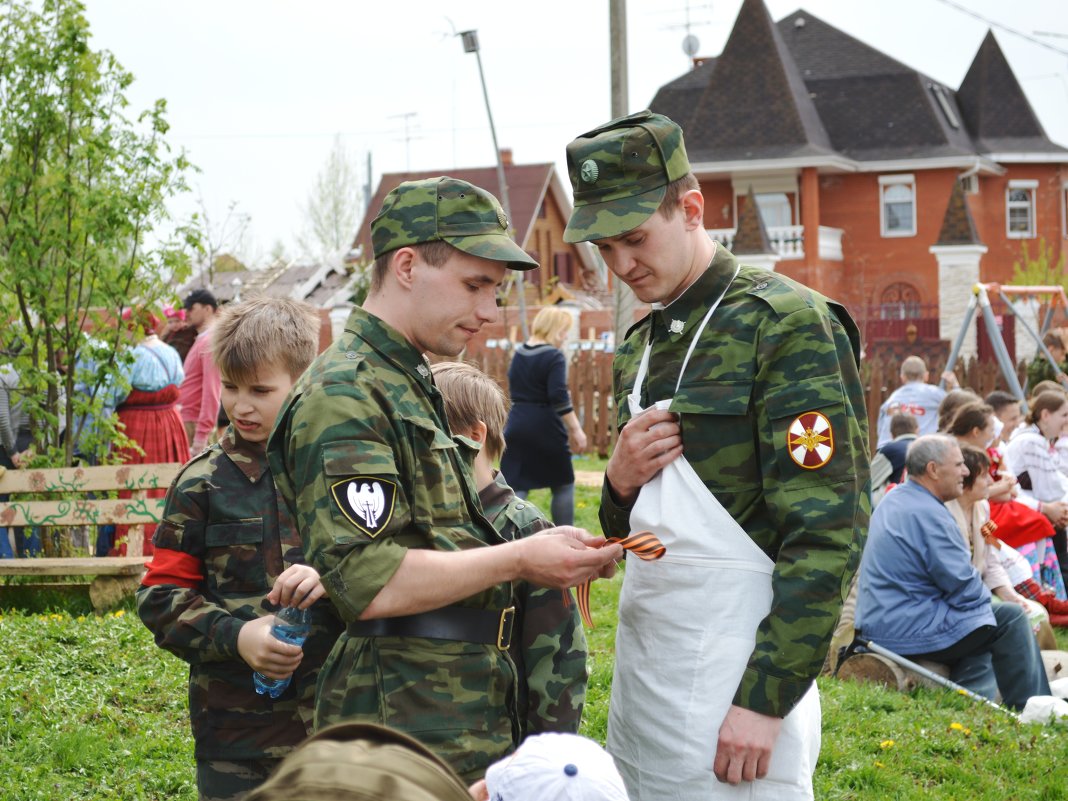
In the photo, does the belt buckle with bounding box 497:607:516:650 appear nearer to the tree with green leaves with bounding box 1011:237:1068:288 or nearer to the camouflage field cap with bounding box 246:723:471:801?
the camouflage field cap with bounding box 246:723:471:801

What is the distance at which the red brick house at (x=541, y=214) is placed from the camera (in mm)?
48531

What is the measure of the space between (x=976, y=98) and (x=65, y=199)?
125 ft

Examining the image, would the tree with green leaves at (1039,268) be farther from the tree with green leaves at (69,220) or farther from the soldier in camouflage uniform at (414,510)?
the soldier in camouflage uniform at (414,510)

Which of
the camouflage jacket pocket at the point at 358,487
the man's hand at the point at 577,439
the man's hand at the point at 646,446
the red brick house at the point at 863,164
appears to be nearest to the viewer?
the camouflage jacket pocket at the point at 358,487

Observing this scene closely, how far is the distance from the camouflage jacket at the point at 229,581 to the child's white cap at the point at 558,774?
1539 mm

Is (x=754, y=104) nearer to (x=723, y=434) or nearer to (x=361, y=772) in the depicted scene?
(x=723, y=434)

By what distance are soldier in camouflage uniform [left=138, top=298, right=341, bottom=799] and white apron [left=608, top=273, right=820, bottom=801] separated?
3.06ft

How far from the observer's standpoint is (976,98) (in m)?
40.9

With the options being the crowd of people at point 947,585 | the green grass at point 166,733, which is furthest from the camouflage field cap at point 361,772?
the crowd of people at point 947,585

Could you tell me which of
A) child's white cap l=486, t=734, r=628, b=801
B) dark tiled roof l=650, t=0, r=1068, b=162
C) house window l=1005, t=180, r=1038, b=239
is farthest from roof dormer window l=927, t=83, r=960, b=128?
child's white cap l=486, t=734, r=628, b=801

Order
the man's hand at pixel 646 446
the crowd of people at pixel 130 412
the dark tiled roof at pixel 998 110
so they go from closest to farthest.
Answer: the man's hand at pixel 646 446, the crowd of people at pixel 130 412, the dark tiled roof at pixel 998 110

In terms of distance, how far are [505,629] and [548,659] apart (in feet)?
0.74

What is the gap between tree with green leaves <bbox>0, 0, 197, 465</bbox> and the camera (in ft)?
26.5

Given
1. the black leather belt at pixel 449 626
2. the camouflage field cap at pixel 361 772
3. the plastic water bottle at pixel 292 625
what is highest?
the camouflage field cap at pixel 361 772
